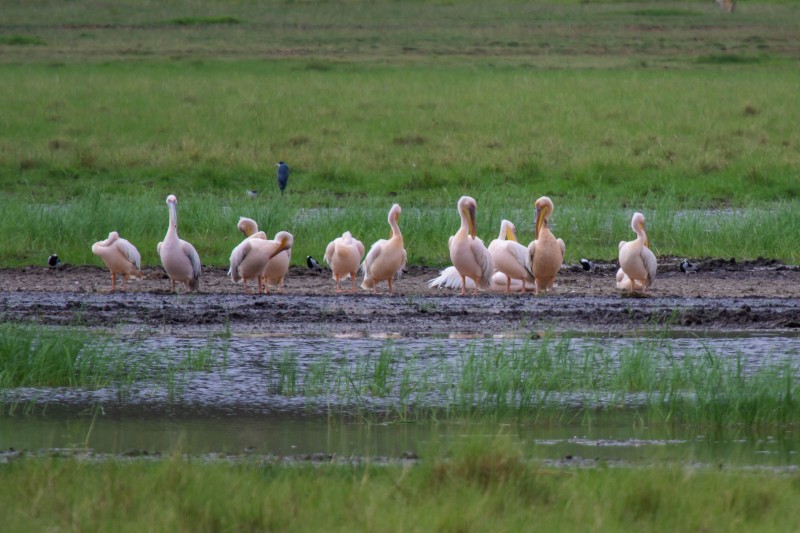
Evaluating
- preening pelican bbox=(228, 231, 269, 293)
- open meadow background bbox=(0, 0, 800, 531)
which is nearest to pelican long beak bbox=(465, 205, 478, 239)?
open meadow background bbox=(0, 0, 800, 531)

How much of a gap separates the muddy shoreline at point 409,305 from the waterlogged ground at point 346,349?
23 mm

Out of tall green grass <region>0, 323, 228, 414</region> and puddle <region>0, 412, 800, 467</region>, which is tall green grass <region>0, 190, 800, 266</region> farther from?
puddle <region>0, 412, 800, 467</region>

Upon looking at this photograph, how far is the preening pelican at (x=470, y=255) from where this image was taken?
11.0 m

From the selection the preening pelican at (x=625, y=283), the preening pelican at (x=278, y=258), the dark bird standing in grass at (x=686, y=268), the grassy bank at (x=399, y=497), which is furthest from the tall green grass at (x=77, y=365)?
the dark bird standing in grass at (x=686, y=268)

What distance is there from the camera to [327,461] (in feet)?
19.6

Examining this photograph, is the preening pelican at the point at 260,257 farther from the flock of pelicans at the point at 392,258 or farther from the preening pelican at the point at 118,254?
the preening pelican at the point at 118,254

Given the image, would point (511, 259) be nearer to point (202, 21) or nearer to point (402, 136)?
point (402, 136)

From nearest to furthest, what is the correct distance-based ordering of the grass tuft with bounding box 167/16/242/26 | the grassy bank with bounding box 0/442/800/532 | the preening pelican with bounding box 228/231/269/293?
the grassy bank with bounding box 0/442/800/532 < the preening pelican with bounding box 228/231/269/293 < the grass tuft with bounding box 167/16/242/26

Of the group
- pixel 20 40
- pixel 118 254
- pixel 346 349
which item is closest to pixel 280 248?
pixel 118 254

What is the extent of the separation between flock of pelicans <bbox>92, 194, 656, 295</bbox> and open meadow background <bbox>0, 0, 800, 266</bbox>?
1.84 metres

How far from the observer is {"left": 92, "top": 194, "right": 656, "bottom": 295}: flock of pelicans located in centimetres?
1092

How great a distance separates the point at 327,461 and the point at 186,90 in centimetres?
2214

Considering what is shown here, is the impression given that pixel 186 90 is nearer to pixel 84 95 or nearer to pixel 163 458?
pixel 84 95

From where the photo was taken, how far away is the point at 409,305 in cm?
1070
